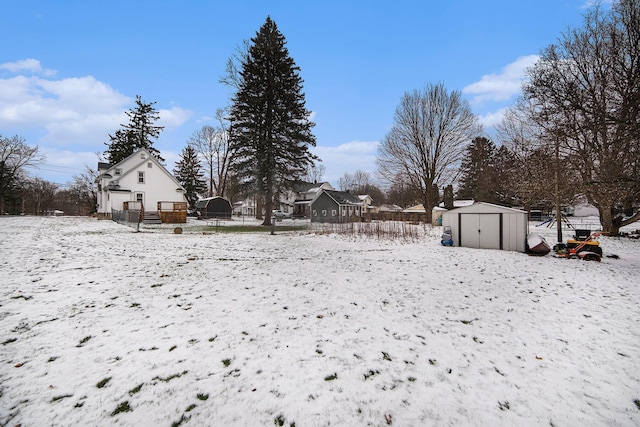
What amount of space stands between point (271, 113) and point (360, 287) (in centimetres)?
2155

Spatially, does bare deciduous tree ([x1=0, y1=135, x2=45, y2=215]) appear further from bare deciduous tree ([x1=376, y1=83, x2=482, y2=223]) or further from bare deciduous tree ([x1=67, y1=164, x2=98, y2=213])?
bare deciduous tree ([x1=376, y1=83, x2=482, y2=223])

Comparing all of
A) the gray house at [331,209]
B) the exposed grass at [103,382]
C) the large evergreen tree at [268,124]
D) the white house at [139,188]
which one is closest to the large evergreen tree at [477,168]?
the gray house at [331,209]

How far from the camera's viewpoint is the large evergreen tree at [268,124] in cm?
2453

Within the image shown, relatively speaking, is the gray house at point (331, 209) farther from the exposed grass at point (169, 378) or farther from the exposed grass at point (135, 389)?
the exposed grass at point (135, 389)

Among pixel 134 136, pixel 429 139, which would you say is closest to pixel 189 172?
pixel 134 136

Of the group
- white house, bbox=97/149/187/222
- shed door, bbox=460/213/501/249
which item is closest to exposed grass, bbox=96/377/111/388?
shed door, bbox=460/213/501/249

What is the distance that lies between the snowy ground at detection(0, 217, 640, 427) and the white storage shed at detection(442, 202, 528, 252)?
20.2ft

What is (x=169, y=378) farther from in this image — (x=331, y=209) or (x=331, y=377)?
(x=331, y=209)

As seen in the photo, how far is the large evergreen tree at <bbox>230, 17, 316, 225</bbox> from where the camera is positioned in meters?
24.5

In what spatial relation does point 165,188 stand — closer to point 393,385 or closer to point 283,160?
point 283,160

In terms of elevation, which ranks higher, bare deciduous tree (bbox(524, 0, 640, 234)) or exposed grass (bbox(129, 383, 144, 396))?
bare deciduous tree (bbox(524, 0, 640, 234))

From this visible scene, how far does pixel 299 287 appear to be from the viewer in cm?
625

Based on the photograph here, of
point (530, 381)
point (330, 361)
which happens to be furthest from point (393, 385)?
point (530, 381)

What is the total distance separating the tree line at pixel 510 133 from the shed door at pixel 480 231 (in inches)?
123
